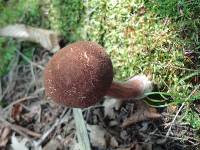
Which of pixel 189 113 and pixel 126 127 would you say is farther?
pixel 126 127

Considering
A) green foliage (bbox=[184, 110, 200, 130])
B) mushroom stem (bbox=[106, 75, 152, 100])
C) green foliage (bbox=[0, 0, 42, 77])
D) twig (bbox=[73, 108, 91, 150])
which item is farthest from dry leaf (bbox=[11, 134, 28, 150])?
green foliage (bbox=[184, 110, 200, 130])

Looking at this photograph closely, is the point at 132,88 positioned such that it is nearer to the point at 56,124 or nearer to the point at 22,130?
the point at 56,124

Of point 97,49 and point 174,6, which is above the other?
point 174,6

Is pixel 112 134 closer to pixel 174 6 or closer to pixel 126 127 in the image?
pixel 126 127

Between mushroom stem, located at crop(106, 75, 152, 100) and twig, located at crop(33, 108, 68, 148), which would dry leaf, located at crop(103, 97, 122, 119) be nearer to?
mushroom stem, located at crop(106, 75, 152, 100)

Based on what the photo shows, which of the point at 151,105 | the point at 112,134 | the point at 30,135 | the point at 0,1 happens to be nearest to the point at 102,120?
the point at 112,134

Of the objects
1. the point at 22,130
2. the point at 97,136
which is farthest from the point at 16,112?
the point at 97,136
